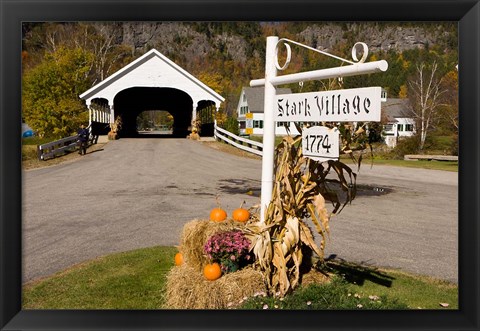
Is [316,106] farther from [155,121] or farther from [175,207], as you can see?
[155,121]

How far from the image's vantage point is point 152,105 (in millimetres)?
32625

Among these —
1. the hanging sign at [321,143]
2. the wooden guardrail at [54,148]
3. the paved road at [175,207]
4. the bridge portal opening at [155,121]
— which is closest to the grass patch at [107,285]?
the paved road at [175,207]

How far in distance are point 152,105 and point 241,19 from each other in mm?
29656

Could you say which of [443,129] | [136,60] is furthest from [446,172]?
[136,60]

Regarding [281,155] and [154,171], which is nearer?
[281,155]

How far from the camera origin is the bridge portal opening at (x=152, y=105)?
26061mm

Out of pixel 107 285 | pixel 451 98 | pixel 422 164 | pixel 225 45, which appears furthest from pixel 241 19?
pixel 422 164

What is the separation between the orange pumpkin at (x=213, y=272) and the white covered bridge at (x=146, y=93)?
12155 millimetres

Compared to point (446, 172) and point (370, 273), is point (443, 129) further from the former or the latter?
point (370, 273)

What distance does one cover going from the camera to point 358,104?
3.83m

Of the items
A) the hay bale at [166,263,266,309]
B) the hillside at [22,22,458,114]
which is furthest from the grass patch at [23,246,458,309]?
the hillside at [22,22,458,114]

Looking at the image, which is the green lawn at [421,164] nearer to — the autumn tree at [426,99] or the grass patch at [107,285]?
the autumn tree at [426,99]

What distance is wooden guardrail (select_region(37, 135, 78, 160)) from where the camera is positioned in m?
11.9
